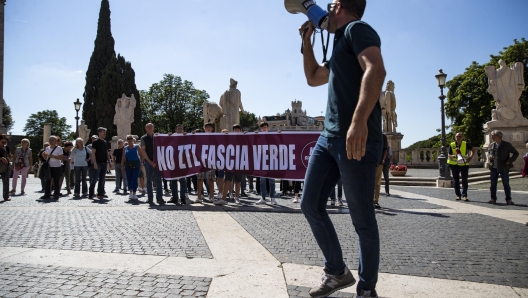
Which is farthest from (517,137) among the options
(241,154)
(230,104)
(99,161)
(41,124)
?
(41,124)

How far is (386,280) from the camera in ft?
10.2

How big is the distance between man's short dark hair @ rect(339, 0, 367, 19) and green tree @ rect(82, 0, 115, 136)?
5630 centimetres

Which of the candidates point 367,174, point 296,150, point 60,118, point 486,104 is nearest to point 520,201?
point 296,150

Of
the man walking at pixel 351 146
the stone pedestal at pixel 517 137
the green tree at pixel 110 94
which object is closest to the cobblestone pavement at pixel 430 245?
the man walking at pixel 351 146

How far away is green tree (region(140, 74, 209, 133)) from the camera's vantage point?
6656 cm

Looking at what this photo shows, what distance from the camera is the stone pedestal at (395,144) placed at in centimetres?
2567

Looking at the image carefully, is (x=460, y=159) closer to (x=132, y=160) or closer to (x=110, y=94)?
(x=132, y=160)

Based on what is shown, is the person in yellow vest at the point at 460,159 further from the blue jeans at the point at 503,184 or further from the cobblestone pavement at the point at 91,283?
the cobblestone pavement at the point at 91,283

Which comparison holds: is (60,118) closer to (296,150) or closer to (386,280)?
(296,150)

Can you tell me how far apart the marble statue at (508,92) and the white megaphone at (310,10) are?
22292 mm

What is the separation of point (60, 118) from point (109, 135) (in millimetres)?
39033

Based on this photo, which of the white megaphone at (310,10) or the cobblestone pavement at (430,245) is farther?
the cobblestone pavement at (430,245)

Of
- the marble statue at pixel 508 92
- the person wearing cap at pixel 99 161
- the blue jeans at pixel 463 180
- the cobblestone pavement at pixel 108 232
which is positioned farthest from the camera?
the marble statue at pixel 508 92

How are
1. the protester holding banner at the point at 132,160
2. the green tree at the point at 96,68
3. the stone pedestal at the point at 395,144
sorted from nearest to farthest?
the protester holding banner at the point at 132,160, the stone pedestal at the point at 395,144, the green tree at the point at 96,68
